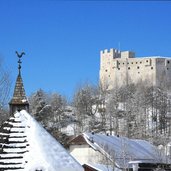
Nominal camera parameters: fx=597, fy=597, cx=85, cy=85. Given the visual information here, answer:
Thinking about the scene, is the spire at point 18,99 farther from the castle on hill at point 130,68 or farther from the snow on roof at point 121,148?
the castle on hill at point 130,68

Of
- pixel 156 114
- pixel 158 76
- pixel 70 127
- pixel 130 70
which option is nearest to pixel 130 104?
pixel 156 114

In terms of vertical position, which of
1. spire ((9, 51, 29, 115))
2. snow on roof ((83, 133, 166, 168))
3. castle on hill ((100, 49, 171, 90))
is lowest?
snow on roof ((83, 133, 166, 168))

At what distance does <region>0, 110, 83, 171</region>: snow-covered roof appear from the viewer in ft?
66.8

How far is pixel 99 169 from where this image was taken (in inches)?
1476

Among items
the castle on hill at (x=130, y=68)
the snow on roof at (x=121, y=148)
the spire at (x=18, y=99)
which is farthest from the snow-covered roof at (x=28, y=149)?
the castle on hill at (x=130, y=68)

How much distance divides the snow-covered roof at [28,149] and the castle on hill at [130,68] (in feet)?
386

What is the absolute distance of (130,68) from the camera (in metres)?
160

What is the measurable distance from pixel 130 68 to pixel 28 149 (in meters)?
140

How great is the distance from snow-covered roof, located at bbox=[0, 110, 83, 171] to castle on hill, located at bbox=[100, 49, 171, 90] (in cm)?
11754

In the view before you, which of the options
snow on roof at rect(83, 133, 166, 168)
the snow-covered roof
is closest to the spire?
the snow-covered roof

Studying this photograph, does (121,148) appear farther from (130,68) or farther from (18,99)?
(130,68)

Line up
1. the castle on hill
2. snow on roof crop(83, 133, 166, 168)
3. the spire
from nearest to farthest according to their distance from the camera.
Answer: the spire, snow on roof crop(83, 133, 166, 168), the castle on hill

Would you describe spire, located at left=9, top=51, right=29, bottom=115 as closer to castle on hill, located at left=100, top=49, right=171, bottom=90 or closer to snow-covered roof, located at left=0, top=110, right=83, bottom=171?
snow-covered roof, located at left=0, top=110, right=83, bottom=171

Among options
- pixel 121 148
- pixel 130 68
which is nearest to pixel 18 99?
pixel 121 148
